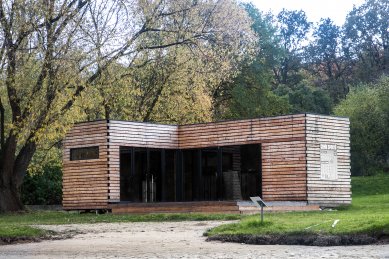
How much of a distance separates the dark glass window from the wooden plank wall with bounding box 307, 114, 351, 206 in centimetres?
831

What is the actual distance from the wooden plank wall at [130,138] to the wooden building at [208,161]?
0.13ft

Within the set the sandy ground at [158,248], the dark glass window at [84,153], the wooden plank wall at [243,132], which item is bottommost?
the sandy ground at [158,248]

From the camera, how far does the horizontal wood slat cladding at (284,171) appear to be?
29.0 m

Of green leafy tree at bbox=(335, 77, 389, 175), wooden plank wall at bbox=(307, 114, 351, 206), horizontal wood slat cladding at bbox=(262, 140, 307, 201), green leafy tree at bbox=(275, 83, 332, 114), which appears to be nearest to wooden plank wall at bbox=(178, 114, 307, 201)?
horizontal wood slat cladding at bbox=(262, 140, 307, 201)

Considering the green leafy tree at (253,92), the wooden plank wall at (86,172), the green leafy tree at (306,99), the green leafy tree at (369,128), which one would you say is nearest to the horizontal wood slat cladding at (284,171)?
the wooden plank wall at (86,172)

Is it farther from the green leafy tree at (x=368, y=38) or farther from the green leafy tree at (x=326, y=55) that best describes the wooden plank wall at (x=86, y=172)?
the green leafy tree at (x=326, y=55)

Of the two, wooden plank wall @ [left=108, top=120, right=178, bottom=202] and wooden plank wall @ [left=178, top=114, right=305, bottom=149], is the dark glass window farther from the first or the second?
wooden plank wall @ [left=178, top=114, right=305, bottom=149]

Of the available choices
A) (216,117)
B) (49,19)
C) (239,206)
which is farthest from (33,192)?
(239,206)

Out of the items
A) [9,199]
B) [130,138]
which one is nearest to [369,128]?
[130,138]

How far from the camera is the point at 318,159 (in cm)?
2938

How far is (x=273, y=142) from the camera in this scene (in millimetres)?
29922

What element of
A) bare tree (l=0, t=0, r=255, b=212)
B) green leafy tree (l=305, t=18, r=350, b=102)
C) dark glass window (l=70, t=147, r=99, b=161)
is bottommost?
dark glass window (l=70, t=147, r=99, b=161)

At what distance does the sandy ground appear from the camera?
42.4ft

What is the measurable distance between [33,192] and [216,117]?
12412 millimetres
